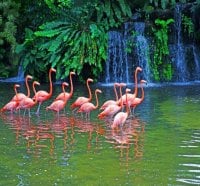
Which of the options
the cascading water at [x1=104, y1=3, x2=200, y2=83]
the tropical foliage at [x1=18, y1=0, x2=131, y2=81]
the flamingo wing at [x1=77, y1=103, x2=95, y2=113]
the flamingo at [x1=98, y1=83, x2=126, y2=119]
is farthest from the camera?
the cascading water at [x1=104, y1=3, x2=200, y2=83]

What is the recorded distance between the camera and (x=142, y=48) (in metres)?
23.0

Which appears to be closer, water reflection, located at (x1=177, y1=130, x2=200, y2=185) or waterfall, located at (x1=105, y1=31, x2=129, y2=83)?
water reflection, located at (x1=177, y1=130, x2=200, y2=185)

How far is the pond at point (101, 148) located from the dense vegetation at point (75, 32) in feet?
19.6

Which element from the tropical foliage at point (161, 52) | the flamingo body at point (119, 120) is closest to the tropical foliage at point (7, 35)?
the tropical foliage at point (161, 52)

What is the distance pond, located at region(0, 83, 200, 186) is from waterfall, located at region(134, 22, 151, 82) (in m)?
6.78

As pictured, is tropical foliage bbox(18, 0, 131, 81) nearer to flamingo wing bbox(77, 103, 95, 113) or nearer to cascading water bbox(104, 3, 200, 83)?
cascading water bbox(104, 3, 200, 83)

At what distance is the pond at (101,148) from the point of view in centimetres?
942

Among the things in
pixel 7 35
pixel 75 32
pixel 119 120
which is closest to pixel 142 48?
pixel 75 32

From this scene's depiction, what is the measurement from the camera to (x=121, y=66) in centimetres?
2284

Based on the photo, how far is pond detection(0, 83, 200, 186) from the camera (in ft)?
30.9

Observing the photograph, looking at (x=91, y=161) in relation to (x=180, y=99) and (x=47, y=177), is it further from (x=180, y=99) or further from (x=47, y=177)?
(x=180, y=99)

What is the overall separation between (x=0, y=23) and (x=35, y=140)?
11.9 meters

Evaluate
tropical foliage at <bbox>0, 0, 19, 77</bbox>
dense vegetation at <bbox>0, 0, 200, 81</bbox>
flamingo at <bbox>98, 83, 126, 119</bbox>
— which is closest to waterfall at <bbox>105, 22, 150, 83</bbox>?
dense vegetation at <bbox>0, 0, 200, 81</bbox>

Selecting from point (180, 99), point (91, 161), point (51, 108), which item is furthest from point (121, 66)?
point (91, 161)
